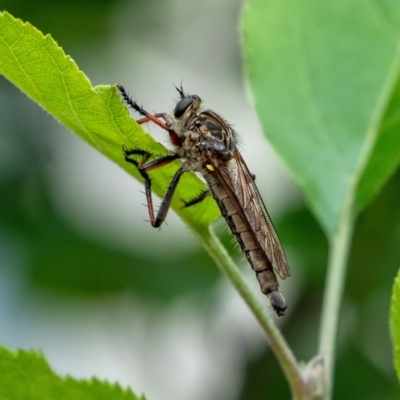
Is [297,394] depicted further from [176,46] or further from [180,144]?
[176,46]

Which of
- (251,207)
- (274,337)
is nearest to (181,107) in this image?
(251,207)

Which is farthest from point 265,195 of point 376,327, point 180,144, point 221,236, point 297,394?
point 297,394

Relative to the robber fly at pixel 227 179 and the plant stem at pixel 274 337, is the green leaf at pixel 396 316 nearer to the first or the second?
the plant stem at pixel 274 337

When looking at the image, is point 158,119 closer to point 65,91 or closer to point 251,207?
point 251,207

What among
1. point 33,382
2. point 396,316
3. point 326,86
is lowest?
point 396,316

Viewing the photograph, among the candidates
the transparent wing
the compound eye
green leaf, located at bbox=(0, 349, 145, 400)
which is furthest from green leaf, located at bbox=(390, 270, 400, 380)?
the compound eye

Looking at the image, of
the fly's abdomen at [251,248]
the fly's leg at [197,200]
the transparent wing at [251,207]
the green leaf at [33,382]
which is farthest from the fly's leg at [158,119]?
the green leaf at [33,382]
